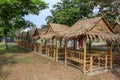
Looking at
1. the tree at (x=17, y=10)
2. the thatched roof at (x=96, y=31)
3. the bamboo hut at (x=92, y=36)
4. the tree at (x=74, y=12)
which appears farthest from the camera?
the tree at (x=74, y=12)

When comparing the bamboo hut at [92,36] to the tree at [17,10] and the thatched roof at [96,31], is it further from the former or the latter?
the tree at [17,10]

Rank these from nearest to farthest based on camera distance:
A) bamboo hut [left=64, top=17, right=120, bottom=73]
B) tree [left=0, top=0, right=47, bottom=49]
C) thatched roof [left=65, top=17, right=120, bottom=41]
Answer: thatched roof [left=65, top=17, right=120, bottom=41] < bamboo hut [left=64, top=17, right=120, bottom=73] < tree [left=0, top=0, right=47, bottom=49]

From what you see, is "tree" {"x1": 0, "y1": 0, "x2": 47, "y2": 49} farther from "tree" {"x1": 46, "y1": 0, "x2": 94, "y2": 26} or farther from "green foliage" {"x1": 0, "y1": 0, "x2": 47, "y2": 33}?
"tree" {"x1": 46, "y1": 0, "x2": 94, "y2": 26}

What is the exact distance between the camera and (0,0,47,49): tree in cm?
1970

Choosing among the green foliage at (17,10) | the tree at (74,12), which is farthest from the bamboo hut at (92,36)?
the tree at (74,12)

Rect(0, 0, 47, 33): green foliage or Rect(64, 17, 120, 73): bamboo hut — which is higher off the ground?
Rect(0, 0, 47, 33): green foliage

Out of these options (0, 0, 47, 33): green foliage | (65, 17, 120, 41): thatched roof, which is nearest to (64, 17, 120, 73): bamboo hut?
(65, 17, 120, 41): thatched roof

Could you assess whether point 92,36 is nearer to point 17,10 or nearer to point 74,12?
point 74,12

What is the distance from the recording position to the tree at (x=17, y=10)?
64.6ft

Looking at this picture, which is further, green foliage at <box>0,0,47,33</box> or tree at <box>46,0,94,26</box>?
tree at <box>46,0,94,26</box>

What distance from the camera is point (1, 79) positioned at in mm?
10203

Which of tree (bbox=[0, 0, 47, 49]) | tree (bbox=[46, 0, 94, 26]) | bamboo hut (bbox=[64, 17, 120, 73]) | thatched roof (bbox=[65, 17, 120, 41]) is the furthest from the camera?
tree (bbox=[46, 0, 94, 26])

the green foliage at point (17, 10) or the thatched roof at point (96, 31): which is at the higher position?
the green foliage at point (17, 10)

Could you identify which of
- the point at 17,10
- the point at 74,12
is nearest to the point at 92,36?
the point at 74,12
